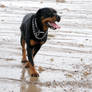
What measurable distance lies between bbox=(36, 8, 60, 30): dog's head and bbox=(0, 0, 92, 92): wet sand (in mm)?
1194

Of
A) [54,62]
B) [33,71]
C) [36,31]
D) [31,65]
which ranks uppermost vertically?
[36,31]

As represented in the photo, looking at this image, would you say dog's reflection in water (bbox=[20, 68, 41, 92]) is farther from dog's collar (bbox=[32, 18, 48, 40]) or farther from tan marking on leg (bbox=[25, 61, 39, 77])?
dog's collar (bbox=[32, 18, 48, 40])

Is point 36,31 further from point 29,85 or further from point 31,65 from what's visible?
point 29,85

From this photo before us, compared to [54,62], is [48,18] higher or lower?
higher

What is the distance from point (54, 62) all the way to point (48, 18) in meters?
1.66

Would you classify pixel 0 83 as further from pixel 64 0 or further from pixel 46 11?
pixel 64 0

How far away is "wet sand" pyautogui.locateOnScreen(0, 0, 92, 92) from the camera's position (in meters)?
6.73

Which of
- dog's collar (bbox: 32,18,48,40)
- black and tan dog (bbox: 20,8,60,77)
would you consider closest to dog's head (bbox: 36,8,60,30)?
black and tan dog (bbox: 20,8,60,77)

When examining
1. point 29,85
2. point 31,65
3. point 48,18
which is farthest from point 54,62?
point 29,85

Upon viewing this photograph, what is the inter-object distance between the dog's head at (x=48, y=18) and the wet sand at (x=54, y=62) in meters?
1.19

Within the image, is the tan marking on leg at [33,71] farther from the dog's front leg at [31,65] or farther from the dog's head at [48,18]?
the dog's head at [48,18]

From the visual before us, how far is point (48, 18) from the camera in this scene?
23.5ft

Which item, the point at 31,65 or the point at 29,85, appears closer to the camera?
the point at 29,85

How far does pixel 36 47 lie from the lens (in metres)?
7.66
